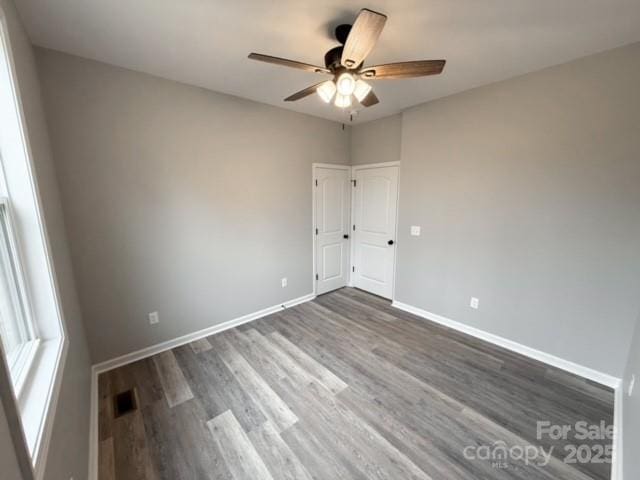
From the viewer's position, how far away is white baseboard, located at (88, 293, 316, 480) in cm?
159

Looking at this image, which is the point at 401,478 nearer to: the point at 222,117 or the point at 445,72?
the point at 445,72

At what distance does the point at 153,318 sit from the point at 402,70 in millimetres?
2964

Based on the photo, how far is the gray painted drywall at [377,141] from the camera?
11.5 feet

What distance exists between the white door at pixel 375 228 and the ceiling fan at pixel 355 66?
191cm

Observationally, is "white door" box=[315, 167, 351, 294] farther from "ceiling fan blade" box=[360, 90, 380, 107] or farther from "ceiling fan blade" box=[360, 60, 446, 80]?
"ceiling fan blade" box=[360, 60, 446, 80]

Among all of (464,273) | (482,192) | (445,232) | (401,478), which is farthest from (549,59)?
(401,478)

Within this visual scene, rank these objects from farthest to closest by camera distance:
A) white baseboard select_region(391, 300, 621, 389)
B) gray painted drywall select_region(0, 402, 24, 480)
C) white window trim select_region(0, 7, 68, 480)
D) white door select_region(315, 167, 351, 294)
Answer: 1. white door select_region(315, 167, 351, 294)
2. white baseboard select_region(391, 300, 621, 389)
3. white window trim select_region(0, 7, 68, 480)
4. gray painted drywall select_region(0, 402, 24, 480)

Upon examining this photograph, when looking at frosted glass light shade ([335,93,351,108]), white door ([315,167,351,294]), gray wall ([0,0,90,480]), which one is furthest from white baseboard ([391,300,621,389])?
gray wall ([0,0,90,480])

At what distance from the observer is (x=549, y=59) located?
210 centimetres

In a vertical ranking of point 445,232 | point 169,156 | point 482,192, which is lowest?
point 445,232

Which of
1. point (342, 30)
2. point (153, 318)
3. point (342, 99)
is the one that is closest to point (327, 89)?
point (342, 99)

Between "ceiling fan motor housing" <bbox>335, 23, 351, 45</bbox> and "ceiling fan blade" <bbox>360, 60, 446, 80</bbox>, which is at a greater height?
"ceiling fan motor housing" <bbox>335, 23, 351, 45</bbox>

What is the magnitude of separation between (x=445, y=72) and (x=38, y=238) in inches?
124

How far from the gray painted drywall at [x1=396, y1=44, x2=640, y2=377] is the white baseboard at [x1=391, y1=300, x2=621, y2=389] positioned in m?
0.05
